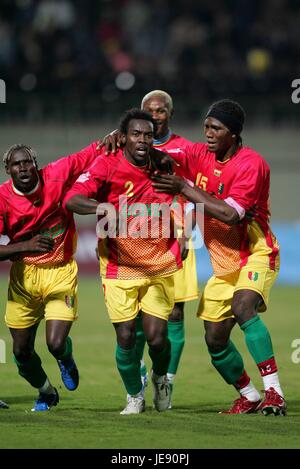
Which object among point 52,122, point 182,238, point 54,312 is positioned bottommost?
point 54,312

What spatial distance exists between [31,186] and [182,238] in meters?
1.30

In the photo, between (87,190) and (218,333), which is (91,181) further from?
(218,333)

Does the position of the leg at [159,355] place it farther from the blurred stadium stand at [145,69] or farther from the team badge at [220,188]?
the blurred stadium stand at [145,69]

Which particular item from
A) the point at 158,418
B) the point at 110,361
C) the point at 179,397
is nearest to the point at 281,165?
the point at 110,361

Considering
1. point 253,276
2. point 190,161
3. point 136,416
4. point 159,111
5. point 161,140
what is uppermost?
point 159,111

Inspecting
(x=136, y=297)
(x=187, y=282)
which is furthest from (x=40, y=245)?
(x=187, y=282)

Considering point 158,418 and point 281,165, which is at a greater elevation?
point 281,165

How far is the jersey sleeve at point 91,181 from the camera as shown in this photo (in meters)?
8.84

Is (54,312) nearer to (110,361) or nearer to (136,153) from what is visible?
(136,153)

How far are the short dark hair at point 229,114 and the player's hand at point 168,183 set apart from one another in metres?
0.69

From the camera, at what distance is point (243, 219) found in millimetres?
9164

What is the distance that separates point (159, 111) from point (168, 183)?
1499 mm

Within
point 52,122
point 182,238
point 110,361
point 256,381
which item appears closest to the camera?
point 182,238

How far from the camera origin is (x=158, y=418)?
8.71 metres
